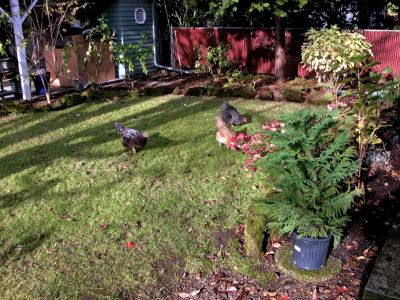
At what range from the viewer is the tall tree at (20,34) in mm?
9648

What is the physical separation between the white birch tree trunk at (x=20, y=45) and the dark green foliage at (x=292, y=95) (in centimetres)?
630

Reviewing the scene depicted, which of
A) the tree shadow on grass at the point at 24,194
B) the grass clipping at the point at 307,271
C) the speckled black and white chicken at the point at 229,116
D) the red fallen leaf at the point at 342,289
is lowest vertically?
the red fallen leaf at the point at 342,289

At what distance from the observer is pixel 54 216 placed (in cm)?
471

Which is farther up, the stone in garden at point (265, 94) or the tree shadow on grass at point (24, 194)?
the stone in garden at point (265, 94)

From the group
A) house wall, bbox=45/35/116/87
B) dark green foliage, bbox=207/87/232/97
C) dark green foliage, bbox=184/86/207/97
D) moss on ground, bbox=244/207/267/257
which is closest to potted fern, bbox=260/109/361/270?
moss on ground, bbox=244/207/267/257

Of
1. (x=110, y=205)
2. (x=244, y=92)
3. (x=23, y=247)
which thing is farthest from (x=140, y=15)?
(x=23, y=247)

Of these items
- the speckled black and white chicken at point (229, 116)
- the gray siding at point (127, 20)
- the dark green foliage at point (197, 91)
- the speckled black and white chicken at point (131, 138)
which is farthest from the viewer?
the gray siding at point (127, 20)

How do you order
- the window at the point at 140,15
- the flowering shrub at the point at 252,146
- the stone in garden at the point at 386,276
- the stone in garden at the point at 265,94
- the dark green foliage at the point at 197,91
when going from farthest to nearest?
the window at the point at 140,15, the dark green foliage at the point at 197,91, the stone in garden at the point at 265,94, the flowering shrub at the point at 252,146, the stone in garden at the point at 386,276

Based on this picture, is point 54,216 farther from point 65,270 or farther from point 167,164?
point 167,164

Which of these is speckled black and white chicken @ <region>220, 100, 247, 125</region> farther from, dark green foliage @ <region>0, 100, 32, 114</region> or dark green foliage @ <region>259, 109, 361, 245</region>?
dark green foliage @ <region>0, 100, 32, 114</region>

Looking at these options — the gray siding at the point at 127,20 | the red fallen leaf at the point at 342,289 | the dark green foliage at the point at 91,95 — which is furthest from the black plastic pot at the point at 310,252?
the gray siding at the point at 127,20

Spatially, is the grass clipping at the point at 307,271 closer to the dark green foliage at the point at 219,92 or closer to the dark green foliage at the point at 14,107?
the dark green foliage at the point at 219,92

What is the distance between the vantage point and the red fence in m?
10.6

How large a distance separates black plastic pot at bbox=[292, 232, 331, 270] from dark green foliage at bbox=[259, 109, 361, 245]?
61mm
